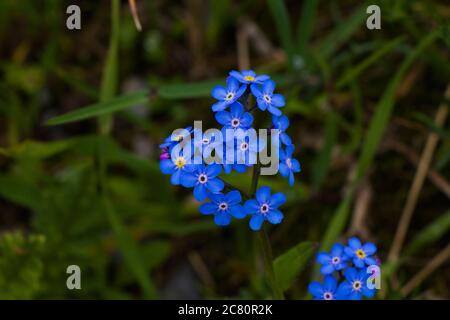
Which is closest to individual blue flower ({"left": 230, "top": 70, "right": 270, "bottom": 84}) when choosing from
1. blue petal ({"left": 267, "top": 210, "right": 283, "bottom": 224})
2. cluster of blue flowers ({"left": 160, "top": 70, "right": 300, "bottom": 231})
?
cluster of blue flowers ({"left": 160, "top": 70, "right": 300, "bottom": 231})

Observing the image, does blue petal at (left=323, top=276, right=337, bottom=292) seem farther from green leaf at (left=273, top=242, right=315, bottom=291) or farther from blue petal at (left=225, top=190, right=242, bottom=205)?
blue petal at (left=225, top=190, right=242, bottom=205)

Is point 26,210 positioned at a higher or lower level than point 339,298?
higher

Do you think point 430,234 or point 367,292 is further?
point 430,234

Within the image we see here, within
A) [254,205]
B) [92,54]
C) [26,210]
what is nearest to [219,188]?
[254,205]

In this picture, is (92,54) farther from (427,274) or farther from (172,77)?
(427,274)

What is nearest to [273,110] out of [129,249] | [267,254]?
[267,254]

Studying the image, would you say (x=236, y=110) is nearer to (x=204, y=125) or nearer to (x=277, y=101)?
(x=277, y=101)
